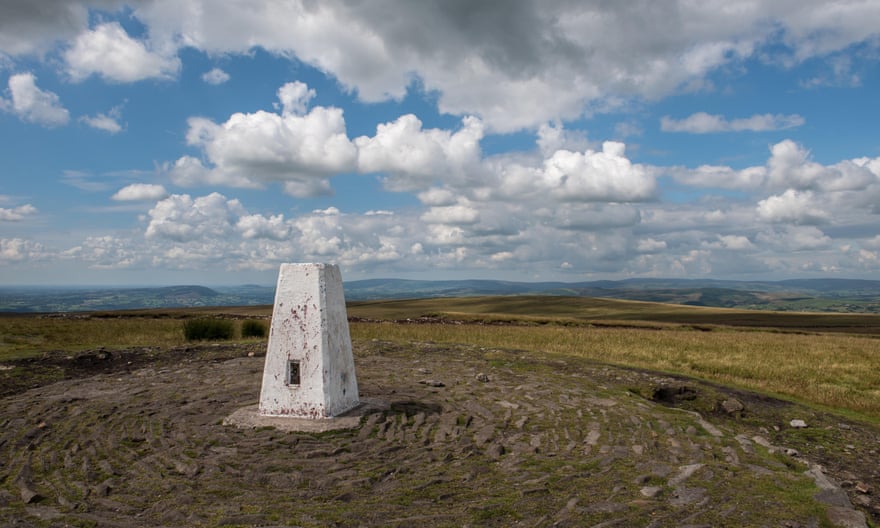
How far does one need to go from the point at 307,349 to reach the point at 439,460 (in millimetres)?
3947

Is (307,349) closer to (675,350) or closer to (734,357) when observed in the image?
(734,357)

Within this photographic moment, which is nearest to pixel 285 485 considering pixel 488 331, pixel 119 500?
pixel 119 500

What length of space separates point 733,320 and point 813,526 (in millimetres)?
81086

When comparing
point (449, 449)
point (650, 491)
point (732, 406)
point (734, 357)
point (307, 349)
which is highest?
point (307, 349)

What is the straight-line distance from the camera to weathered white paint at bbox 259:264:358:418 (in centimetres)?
1120

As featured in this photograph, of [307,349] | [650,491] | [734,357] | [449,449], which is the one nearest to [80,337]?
[307,349]

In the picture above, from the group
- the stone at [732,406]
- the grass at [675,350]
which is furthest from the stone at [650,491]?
the grass at [675,350]

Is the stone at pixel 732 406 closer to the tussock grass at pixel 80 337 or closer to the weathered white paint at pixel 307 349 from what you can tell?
the weathered white paint at pixel 307 349

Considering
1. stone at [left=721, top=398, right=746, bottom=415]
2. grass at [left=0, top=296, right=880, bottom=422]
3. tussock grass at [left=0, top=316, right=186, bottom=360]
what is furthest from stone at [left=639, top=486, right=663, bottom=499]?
tussock grass at [left=0, top=316, right=186, bottom=360]

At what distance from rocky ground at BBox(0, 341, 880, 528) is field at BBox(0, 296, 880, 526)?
41 millimetres

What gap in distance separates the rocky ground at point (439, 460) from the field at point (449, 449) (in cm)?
4

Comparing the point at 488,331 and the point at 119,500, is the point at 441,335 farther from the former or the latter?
the point at 119,500

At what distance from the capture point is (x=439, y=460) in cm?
916

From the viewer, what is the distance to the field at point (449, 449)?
732 cm
